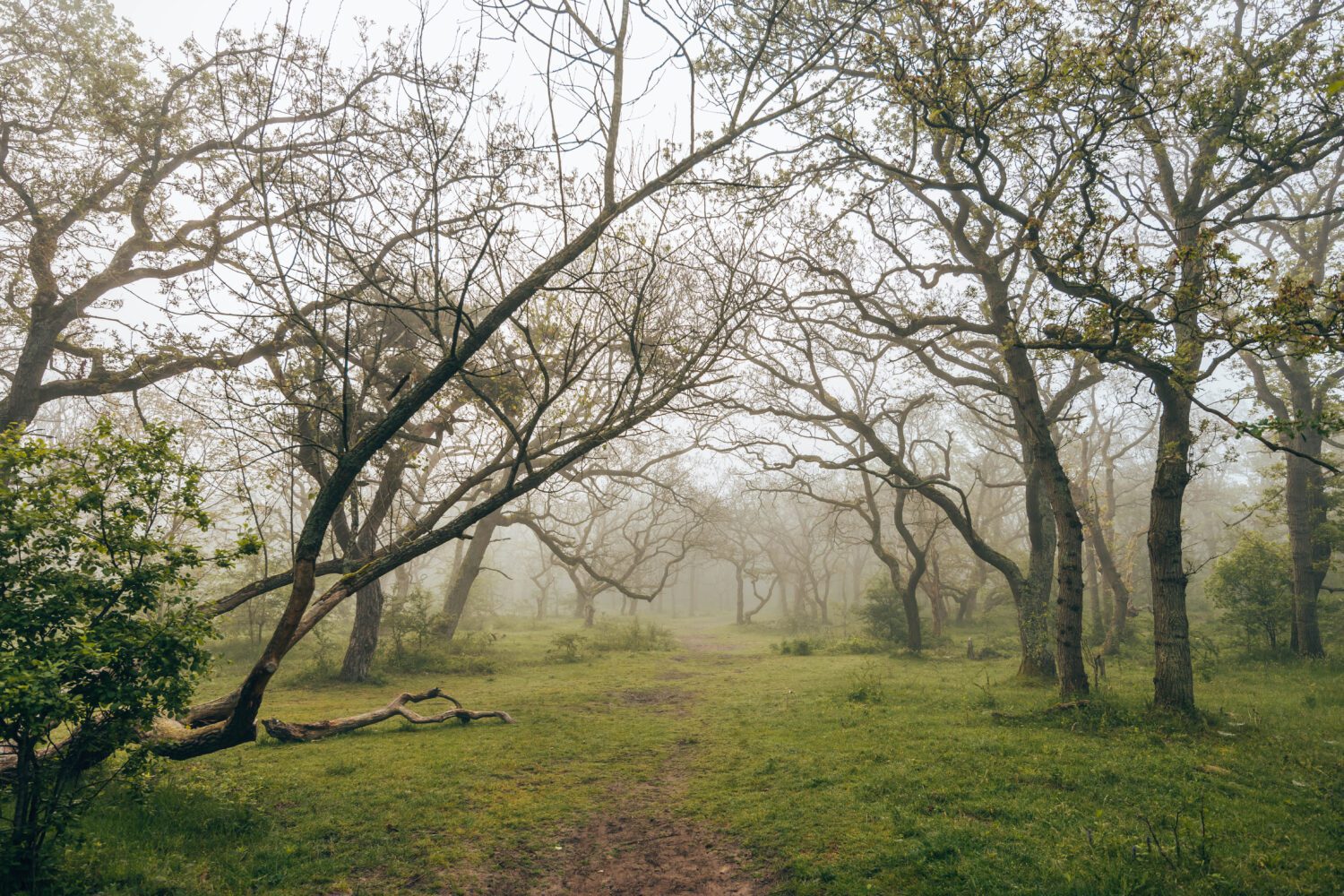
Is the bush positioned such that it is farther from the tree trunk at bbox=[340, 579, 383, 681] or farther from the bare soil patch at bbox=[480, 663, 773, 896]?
the bare soil patch at bbox=[480, 663, 773, 896]

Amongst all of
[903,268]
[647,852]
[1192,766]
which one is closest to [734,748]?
[647,852]

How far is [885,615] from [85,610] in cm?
2428

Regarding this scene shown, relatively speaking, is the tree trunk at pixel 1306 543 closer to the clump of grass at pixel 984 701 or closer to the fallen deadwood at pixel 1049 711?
the clump of grass at pixel 984 701

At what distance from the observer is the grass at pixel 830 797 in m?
5.04

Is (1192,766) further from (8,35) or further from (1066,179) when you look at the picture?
(8,35)

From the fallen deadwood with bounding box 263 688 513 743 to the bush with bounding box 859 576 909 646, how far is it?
17.2 m

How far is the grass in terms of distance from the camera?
16.5ft

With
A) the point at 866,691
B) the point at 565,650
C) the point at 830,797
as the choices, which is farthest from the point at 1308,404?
the point at 565,650

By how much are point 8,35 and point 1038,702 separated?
23324mm

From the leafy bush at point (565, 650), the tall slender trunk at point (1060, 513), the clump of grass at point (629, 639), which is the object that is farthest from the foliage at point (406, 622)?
the tall slender trunk at point (1060, 513)

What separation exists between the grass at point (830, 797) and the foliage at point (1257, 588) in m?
4.07

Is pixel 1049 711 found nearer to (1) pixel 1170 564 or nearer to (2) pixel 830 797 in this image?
(1) pixel 1170 564

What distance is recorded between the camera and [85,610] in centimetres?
437

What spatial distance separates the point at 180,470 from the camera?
4.99 m
